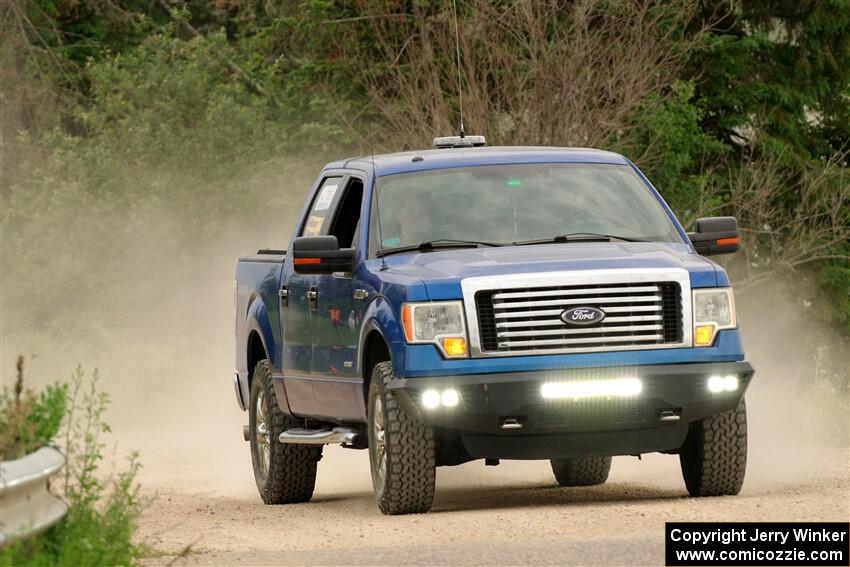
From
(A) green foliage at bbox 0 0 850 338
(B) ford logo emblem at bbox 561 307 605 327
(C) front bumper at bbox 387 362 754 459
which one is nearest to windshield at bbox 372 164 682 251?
(B) ford logo emblem at bbox 561 307 605 327

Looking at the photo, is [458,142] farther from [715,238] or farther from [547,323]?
[547,323]

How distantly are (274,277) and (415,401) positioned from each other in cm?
340

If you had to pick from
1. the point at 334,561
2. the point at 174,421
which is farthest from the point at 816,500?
the point at 174,421

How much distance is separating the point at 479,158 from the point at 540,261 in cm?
163

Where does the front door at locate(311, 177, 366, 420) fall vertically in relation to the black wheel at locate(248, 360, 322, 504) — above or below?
above

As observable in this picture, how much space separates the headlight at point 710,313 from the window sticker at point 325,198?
309 cm

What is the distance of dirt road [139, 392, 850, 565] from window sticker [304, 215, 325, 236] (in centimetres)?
176

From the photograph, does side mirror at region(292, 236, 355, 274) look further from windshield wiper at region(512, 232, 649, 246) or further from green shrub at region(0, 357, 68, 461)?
green shrub at region(0, 357, 68, 461)

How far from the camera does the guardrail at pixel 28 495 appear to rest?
7426 mm

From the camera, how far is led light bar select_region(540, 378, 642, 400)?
10477mm

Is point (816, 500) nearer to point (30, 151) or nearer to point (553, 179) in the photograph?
point (553, 179)

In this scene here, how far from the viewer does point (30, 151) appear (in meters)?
35.7

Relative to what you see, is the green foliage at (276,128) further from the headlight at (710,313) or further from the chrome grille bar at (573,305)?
the chrome grille bar at (573,305)

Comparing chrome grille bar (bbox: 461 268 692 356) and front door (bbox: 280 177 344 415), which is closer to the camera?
chrome grille bar (bbox: 461 268 692 356)
